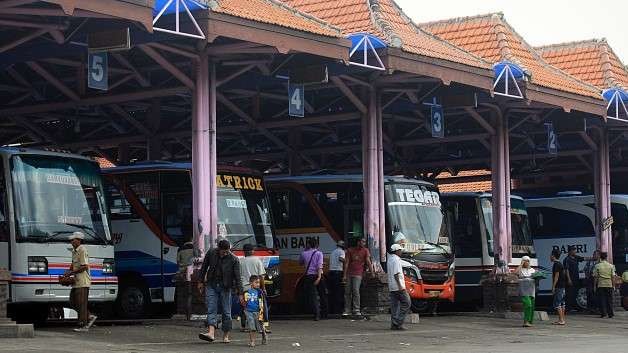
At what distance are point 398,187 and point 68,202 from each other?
9.37 metres

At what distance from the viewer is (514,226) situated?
35156mm

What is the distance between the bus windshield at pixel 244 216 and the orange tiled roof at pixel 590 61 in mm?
12169

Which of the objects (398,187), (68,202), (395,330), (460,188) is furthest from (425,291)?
(460,188)

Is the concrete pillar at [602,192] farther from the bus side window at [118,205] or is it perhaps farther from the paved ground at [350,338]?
the bus side window at [118,205]

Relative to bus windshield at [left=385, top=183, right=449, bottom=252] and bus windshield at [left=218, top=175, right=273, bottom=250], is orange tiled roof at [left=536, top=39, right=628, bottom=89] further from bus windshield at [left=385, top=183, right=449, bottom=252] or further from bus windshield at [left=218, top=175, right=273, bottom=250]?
bus windshield at [left=218, top=175, right=273, bottom=250]

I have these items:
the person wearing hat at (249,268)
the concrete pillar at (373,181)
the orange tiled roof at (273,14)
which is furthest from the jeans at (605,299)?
the person wearing hat at (249,268)

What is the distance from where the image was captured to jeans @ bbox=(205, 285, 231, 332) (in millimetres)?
20812

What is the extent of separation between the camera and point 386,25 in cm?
2798

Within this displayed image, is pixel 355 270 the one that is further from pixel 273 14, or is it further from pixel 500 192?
pixel 500 192

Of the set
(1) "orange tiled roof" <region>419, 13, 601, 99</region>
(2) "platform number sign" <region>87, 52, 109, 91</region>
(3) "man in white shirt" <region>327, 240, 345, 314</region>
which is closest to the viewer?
(2) "platform number sign" <region>87, 52, 109, 91</region>

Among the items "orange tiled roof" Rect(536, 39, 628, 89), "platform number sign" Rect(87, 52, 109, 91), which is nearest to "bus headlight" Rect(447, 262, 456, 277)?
"orange tiled roof" Rect(536, 39, 628, 89)

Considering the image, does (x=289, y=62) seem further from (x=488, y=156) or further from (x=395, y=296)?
(x=488, y=156)

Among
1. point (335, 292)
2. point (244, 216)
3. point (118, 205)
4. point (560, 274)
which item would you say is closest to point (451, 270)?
point (560, 274)

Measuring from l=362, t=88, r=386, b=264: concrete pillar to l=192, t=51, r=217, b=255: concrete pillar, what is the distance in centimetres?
512
